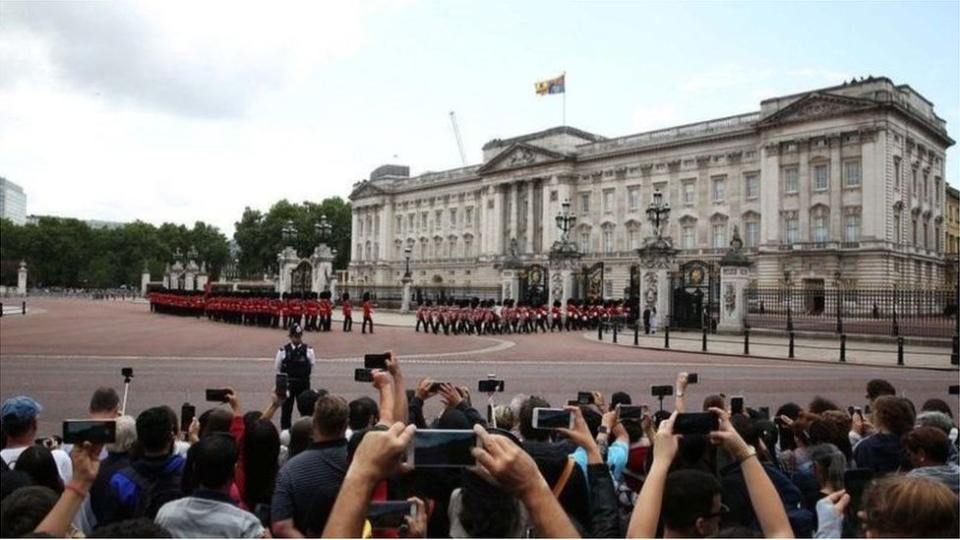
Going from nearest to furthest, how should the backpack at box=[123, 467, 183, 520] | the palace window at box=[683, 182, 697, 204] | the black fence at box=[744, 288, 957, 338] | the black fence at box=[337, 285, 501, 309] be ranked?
1. the backpack at box=[123, 467, 183, 520]
2. the black fence at box=[744, 288, 957, 338]
3. the black fence at box=[337, 285, 501, 309]
4. the palace window at box=[683, 182, 697, 204]

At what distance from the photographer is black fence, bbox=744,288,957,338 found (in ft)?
95.5

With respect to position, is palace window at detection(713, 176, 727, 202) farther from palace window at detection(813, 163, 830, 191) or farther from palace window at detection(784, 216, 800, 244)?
palace window at detection(813, 163, 830, 191)

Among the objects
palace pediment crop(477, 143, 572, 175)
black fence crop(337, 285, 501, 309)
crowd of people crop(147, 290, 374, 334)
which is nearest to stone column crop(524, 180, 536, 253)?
palace pediment crop(477, 143, 572, 175)

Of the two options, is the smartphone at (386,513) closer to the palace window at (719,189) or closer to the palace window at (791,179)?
the palace window at (791,179)

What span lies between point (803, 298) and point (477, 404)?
1272 inches

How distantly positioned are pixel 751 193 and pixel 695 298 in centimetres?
3221

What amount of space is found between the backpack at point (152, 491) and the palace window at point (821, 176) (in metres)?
58.9

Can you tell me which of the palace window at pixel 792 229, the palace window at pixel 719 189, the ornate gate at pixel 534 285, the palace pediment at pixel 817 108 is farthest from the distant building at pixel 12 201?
the palace window at pixel 719 189

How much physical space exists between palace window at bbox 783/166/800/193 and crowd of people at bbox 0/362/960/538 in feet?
182

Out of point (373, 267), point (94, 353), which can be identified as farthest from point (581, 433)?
point (373, 267)

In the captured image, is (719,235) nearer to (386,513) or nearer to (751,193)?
(751,193)

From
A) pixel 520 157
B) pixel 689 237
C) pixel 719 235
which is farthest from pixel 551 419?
pixel 520 157

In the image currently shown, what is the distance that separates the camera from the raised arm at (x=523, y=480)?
89.5 inches

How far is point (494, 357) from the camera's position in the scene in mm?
20656
